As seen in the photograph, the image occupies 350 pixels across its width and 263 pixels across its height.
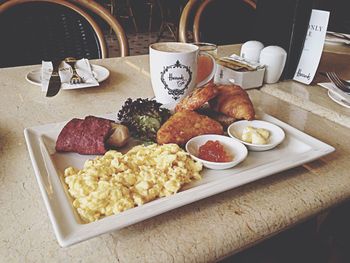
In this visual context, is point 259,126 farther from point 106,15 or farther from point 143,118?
point 106,15

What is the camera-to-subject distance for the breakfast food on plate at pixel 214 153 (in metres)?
0.58

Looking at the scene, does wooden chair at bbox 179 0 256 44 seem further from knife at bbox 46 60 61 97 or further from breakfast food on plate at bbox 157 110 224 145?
breakfast food on plate at bbox 157 110 224 145

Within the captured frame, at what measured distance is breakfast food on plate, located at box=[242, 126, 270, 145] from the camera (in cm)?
63

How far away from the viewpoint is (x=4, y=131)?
2.41 feet

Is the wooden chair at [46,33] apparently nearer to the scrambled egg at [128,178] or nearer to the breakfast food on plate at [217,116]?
the breakfast food on plate at [217,116]

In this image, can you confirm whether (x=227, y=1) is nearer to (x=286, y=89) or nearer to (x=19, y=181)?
(x=286, y=89)

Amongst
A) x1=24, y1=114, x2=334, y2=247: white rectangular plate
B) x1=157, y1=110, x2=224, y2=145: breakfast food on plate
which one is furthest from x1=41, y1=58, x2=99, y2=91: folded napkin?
x1=157, y1=110, x2=224, y2=145: breakfast food on plate

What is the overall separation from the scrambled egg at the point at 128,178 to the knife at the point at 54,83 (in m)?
0.46

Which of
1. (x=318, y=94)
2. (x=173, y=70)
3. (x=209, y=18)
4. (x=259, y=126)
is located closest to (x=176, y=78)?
(x=173, y=70)

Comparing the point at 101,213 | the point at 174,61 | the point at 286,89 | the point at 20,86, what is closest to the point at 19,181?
the point at 101,213

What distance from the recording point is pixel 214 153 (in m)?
0.59

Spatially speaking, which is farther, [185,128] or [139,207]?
[185,128]

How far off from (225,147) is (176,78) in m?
0.27

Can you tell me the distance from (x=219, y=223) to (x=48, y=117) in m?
0.56
